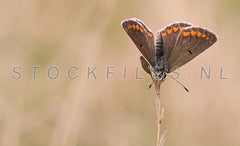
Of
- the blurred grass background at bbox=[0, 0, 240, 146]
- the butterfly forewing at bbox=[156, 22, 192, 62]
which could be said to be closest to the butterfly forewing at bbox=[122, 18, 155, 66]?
the butterfly forewing at bbox=[156, 22, 192, 62]

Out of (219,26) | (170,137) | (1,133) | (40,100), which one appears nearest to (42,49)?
(40,100)

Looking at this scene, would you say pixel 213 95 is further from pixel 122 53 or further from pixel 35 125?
pixel 35 125

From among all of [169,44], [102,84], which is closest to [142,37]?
[169,44]

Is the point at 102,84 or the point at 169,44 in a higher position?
the point at 169,44

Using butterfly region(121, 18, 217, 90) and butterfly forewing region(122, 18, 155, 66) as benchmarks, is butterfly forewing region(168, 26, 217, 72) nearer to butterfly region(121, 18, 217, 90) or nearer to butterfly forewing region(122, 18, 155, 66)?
butterfly region(121, 18, 217, 90)

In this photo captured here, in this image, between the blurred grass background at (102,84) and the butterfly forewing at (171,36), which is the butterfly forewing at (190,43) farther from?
the blurred grass background at (102,84)

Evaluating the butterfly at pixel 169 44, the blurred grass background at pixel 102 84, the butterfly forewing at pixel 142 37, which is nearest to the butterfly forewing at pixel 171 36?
the butterfly at pixel 169 44

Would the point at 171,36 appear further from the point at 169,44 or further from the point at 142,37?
the point at 142,37
